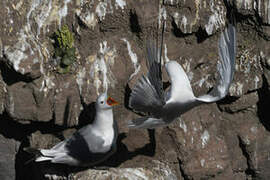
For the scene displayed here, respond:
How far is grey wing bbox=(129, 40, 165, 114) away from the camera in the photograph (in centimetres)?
280

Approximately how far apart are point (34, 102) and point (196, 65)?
1.54m

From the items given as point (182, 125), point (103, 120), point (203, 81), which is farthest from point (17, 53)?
point (203, 81)

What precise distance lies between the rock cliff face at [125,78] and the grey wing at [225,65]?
0.76 metres

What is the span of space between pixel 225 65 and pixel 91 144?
3.99 ft

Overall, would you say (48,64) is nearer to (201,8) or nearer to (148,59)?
(148,59)

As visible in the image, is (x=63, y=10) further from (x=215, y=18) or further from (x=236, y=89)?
(x=236, y=89)

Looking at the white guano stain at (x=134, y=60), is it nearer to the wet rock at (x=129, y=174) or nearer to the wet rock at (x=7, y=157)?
the wet rock at (x=129, y=174)

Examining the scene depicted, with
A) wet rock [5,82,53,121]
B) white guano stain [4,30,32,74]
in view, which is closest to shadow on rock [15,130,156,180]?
wet rock [5,82,53,121]

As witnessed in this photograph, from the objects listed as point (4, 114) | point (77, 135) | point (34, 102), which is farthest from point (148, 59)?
Answer: point (4, 114)

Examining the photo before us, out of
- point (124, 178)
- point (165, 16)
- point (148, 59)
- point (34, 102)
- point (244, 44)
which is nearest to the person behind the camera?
point (148, 59)

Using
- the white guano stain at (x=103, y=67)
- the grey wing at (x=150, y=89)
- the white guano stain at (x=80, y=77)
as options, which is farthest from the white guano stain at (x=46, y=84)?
the grey wing at (x=150, y=89)

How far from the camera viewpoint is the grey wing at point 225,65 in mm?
3154

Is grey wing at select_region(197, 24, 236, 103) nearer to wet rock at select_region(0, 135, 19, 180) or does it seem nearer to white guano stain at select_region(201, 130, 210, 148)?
white guano stain at select_region(201, 130, 210, 148)

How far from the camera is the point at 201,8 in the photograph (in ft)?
13.0
